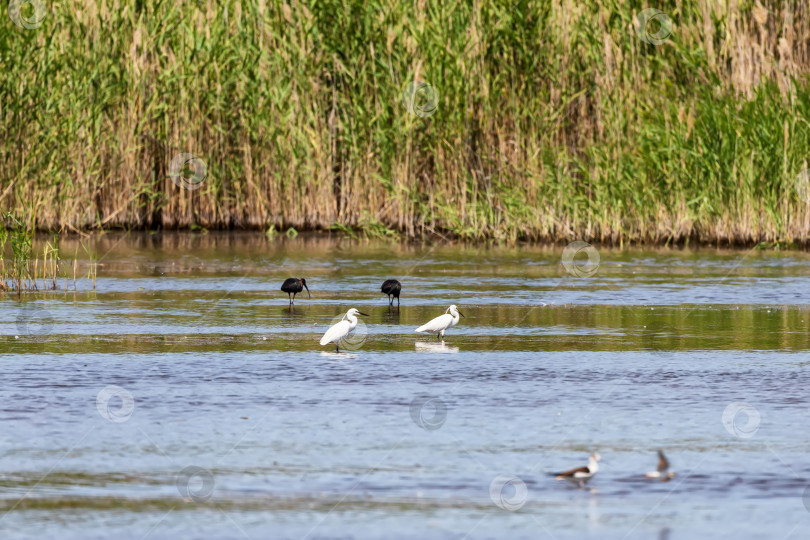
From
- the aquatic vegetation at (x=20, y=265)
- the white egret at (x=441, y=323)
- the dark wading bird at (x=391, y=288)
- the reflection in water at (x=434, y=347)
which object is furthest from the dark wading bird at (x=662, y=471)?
the aquatic vegetation at (x=20, y=265)

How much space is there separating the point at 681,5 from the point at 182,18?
6.33 m

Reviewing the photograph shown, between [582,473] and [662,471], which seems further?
[662,471]

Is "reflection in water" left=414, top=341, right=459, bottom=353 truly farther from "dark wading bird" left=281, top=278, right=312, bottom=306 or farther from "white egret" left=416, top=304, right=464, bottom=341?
"dark wading bird" left=281, top=278, right=312, bottom=306

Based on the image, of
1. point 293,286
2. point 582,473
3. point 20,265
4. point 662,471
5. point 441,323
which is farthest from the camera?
point 20,265

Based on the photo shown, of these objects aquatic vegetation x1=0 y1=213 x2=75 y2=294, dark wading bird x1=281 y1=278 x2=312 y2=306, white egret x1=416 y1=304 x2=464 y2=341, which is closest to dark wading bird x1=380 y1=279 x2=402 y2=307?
dark wading bird x1=281 y1=278 x2=312 y2=306

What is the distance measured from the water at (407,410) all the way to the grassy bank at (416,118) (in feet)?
10.4

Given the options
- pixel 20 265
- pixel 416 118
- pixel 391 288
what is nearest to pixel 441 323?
pixel 391 288

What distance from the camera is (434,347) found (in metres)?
9.55

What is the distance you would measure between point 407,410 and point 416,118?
11.4 meters

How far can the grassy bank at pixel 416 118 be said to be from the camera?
16484 millimetres

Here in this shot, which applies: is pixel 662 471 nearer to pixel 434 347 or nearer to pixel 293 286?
pixel 434 347

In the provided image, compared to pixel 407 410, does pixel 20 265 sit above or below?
above

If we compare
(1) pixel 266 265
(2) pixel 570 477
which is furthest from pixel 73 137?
(2) pixel 570 477

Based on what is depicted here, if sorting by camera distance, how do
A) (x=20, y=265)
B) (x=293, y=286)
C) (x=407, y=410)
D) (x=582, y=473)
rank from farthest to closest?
(x=20, y=265), (x=293, y=286), (x=407, y=410), (x=582, y=473)
